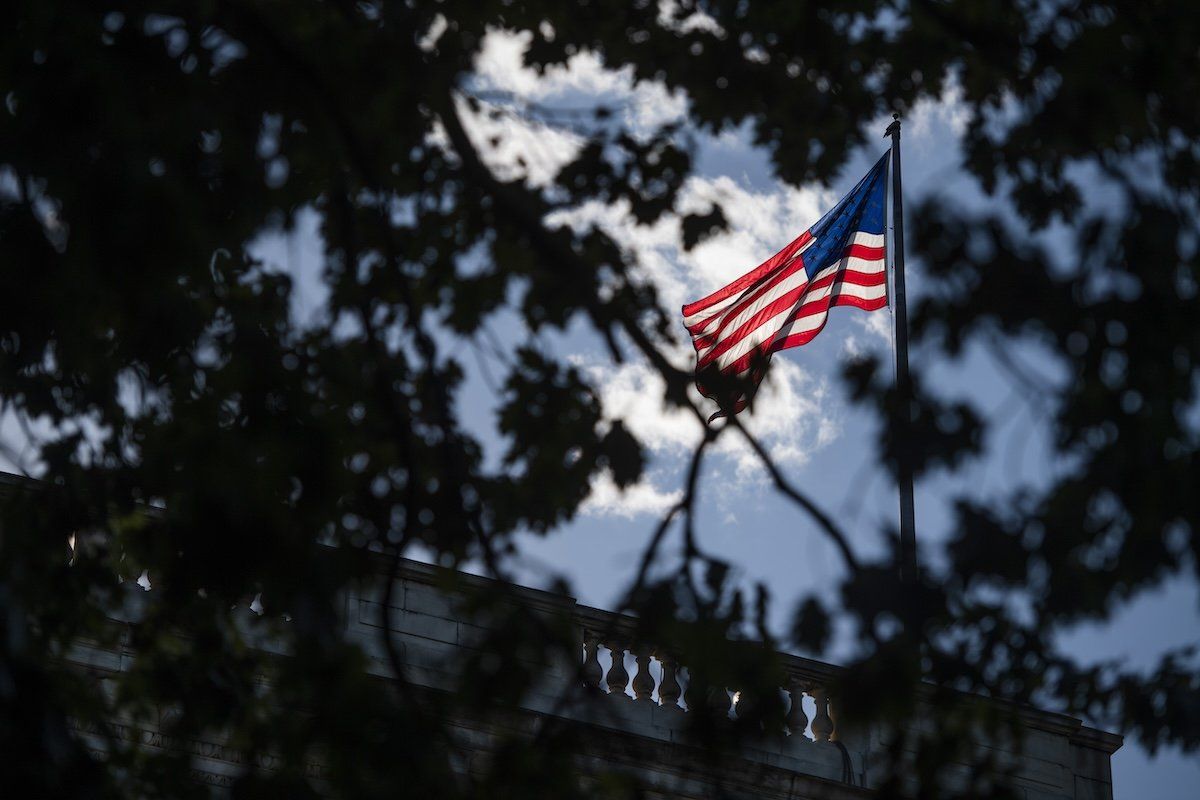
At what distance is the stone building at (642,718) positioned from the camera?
12.4m

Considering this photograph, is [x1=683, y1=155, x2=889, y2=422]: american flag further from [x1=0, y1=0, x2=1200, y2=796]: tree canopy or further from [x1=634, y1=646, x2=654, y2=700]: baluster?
[x1=0, y1=0, x2=1200, y2=796]: tree canopy

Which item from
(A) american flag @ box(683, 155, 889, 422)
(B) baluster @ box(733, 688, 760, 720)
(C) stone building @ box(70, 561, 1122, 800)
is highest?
(A) american flag @ box(683, 155, 889, 422)

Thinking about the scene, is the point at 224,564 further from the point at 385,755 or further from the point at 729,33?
the point at 729,33

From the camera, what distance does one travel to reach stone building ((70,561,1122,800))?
40.5ft

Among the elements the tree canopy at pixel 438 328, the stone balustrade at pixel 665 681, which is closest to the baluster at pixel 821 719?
the stone balustrade at pixel 665 681

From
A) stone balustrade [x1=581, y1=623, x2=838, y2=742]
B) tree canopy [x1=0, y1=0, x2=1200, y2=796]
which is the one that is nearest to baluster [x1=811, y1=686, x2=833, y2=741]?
stone balustrade [x1=581, y1=623, x2=838, y2=742]

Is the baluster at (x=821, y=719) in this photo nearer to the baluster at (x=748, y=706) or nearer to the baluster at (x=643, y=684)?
the baluster at (x=643, y=684)

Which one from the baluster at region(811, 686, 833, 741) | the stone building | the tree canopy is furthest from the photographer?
the baluster at region(811, 686, 833, 741)

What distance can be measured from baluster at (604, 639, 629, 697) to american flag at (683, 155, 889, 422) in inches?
119

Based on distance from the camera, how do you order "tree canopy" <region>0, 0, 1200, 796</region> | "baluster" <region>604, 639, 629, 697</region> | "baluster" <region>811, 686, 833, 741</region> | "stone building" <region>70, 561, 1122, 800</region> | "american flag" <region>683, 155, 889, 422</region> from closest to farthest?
1. "tree canopy" <region>0, 0, 1200, 796</region>
2. "stone building" <region>70, 561, 1122, 800</region>
3. "baluster" <region>604, 639, 629, 697</region>
4. "baluster" <region>811, 686, 833, 741</region>
5. "american flag" <region>683, 155, 889, 422</region>

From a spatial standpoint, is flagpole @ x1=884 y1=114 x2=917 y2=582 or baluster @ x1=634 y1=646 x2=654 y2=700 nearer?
baluster @ x1=634 y1=646 x2=654 y2=700

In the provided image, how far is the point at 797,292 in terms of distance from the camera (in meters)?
14.9

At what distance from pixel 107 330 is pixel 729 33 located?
3.88 metres

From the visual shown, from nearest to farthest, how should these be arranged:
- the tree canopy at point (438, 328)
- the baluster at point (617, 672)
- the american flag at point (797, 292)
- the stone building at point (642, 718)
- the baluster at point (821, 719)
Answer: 1. the tree canopy at point (438, 328)
2. the stone building at point (642, 718)
3. the baluster at point (617, 672)
4. the baluster at point (821, 719)
5. the american flag at point (797, 292)
